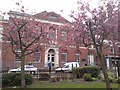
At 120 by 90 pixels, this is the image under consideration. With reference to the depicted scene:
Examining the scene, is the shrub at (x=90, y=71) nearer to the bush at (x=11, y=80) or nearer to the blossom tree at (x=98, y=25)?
the bush at (x=11, y=80)

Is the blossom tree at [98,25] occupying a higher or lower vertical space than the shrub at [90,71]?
higher

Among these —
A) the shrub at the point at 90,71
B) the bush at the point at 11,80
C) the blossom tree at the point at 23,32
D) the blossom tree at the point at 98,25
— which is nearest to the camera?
the blossom tree at the point at 98,25

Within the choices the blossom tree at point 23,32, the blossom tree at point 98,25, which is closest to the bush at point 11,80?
the blossom tree at point 23,32

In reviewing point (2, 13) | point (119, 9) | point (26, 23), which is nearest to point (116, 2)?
point (119, 9)

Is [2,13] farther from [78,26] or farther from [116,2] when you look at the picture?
[116,2]

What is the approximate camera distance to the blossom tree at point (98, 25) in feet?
43.7

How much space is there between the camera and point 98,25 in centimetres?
1352

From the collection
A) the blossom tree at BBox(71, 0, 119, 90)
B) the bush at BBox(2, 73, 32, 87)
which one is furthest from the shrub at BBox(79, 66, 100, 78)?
the blossom tree at BBox(71, 0, 119, 90)

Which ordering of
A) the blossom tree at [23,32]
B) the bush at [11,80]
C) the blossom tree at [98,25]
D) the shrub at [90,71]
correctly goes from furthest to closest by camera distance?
1. the shrub at [90,71]
2. the bush at [11,80]
3. the blossom tree at [23,32]
4. the blossom tree at [98,25]

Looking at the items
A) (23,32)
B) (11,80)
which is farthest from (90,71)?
(23,32)

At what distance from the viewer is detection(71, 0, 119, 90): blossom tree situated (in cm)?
1331

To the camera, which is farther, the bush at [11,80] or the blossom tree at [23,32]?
the bush at [11,80]

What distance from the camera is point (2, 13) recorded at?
17203 mm

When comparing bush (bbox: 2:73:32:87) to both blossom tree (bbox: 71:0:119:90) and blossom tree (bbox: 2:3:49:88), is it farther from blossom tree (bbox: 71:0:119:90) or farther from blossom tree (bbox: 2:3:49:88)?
blossom tree (bbox: 71:0:119:90)
